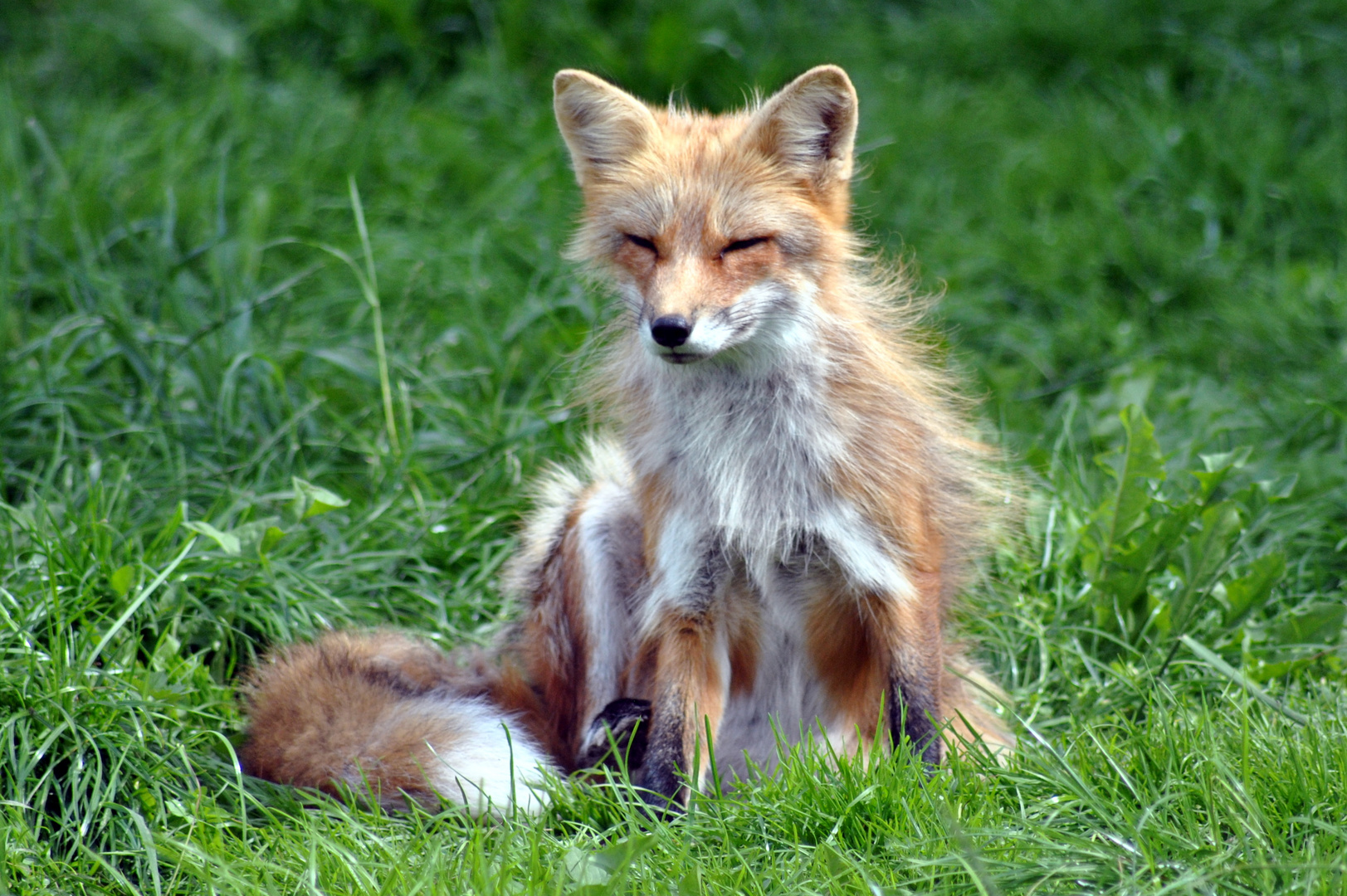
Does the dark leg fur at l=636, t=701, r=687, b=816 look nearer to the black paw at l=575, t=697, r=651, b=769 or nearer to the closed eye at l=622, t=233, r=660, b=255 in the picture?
the black paw at l=575, t=697, r=651, b=769

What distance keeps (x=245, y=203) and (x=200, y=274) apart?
0.63 m

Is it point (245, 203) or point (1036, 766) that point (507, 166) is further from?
point (1036, 766)

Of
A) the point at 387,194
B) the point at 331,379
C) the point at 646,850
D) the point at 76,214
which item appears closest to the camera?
the point at 646,850

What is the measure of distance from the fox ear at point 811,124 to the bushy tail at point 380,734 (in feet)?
5.77

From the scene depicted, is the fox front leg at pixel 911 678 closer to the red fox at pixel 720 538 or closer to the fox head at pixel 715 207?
the red fox at pixel 720 538

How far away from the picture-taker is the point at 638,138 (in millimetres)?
3670

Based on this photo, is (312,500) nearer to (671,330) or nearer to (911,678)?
(671,330)

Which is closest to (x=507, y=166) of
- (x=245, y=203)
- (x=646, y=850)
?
(x=245, y=203)

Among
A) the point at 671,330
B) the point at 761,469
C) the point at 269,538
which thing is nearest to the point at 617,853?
the point at 761,469

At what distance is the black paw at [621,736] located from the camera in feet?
11.6

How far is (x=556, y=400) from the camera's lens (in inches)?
206

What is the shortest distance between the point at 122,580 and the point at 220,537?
310mm

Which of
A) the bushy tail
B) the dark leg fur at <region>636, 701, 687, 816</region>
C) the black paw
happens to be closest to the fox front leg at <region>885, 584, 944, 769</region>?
the dark leg fur at <region>636, 701, 687, 816</region>

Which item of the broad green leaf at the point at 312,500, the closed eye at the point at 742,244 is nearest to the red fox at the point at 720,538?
the closed eye at the point at 742,244
